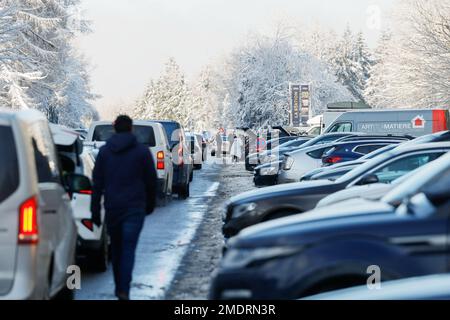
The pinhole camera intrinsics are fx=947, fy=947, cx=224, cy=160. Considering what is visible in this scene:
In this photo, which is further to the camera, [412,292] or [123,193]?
[123,193]

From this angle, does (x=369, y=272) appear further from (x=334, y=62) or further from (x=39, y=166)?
(x=334, y=62)

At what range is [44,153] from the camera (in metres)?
7.58

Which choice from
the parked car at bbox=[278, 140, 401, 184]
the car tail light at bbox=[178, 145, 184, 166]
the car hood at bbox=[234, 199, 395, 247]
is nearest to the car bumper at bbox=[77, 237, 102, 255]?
the car hood at bbox=[234, 199, 395, 247]

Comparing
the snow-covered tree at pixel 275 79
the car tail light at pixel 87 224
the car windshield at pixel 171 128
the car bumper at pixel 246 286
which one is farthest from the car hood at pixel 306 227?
the snow-covered tree at pixel 275 79

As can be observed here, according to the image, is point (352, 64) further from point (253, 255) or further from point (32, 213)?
point (253, 255)

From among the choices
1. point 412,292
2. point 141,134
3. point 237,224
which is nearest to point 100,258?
point 237,224

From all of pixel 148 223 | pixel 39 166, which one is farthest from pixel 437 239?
pixel 148 223

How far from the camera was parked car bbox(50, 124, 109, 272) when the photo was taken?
10109 mm

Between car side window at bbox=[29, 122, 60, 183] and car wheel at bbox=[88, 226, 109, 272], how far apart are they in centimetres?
230

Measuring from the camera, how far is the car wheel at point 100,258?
1048 centimetres

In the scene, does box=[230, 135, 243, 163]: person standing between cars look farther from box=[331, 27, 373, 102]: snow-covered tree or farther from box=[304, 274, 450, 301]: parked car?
box=[331, 27, 373, 102]: snow-covered tree

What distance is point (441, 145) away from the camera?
40.5 feet

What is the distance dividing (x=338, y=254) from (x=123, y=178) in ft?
10.8

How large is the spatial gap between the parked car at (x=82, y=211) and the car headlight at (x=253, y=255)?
13.3 ft
